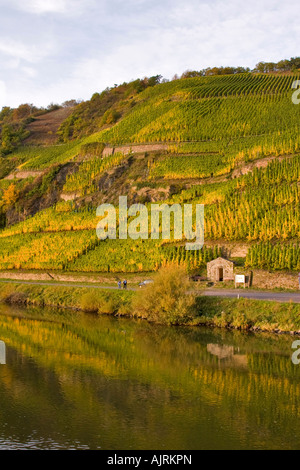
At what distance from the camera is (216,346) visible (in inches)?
1189

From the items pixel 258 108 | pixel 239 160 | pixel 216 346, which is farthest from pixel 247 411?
pixel 258 108

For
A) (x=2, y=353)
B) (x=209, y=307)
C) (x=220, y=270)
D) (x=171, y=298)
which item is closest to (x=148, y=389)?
(x=2, y=353)

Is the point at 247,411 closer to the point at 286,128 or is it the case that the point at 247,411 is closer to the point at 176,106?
the point at 286,128

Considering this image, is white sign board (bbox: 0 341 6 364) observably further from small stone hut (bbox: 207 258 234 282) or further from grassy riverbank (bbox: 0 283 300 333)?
small stone hut (bbox: 207 258 234 282)

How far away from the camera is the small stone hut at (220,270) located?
4250 cm

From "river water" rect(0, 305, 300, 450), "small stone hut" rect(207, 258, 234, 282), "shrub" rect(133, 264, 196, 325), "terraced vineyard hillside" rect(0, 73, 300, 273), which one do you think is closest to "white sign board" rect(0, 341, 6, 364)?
"river water" rect(0, 305, 300, 450)

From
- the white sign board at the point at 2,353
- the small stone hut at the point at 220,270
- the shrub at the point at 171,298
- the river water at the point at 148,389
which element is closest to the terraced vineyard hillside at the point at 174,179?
the small stone hut at the point at 220,270

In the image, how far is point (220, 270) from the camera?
143 ft

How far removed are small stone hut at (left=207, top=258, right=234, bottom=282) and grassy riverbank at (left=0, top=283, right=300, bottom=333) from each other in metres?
6.49

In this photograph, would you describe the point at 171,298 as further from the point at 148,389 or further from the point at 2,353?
the point at 148,389

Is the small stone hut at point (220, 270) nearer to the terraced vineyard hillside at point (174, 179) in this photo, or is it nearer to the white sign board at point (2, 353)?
the terraced vineyard hillside at point (174, 179)

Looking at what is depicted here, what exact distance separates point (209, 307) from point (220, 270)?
832cm

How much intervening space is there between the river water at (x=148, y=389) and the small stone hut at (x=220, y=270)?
912 cm

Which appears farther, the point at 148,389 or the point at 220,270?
the point at 220,270
